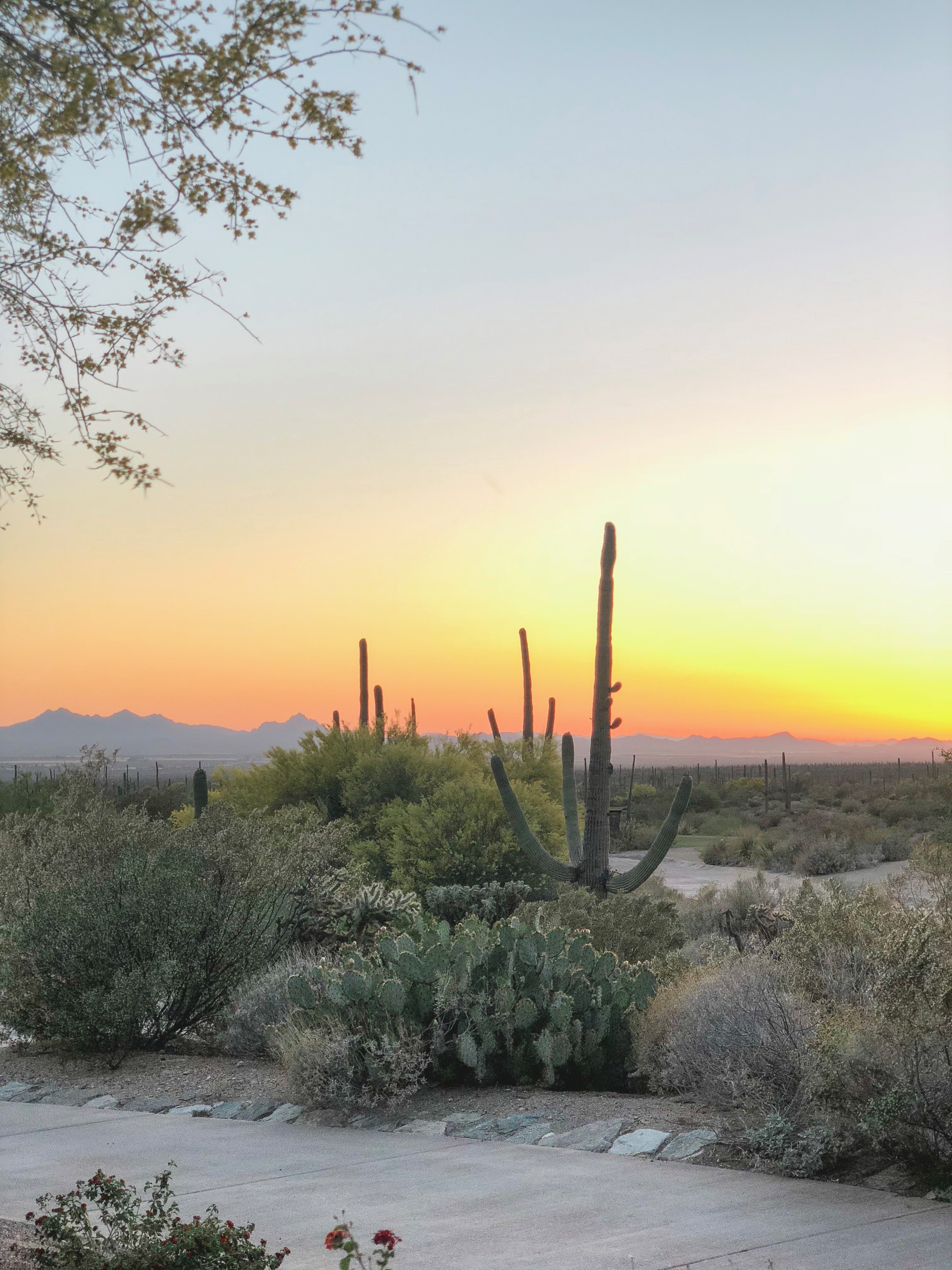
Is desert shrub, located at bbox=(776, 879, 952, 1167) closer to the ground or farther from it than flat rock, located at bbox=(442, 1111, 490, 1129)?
farther from it

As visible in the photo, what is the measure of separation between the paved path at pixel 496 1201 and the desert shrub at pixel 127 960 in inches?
79.8

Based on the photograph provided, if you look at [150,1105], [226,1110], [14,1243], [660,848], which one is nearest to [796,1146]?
[14,1243]

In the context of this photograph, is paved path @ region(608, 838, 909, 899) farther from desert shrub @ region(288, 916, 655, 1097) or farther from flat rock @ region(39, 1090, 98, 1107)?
flat rock @ region(39, 1090, 98, 1107)

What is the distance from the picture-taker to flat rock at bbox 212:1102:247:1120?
7.47m

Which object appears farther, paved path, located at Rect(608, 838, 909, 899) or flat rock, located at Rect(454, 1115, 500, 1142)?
paved path, located at Rect(608, 838, 909, 899)

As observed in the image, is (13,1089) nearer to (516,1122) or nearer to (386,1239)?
(516,1122)

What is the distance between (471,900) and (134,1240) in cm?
1218

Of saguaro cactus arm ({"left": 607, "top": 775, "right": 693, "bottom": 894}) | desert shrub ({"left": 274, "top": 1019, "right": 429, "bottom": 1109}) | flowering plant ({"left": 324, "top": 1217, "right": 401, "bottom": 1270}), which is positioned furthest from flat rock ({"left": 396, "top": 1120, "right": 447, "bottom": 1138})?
saguaro cactus arm ({"left": 607, "top": 775, "right": 693, "bottom": 894})

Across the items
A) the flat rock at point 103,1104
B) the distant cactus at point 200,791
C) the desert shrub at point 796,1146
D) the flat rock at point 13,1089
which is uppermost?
the distant cactus at point 200,791

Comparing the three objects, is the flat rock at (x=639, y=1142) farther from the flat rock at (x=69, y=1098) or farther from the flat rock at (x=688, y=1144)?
the flat rock at (x=69, y=1098)

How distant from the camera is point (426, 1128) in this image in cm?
697

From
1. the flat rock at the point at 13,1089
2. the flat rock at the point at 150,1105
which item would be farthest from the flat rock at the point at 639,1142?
the flat rock at the point at 13,1089

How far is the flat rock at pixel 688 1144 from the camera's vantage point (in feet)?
20.1

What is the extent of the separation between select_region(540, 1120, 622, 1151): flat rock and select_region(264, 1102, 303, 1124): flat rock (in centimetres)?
163
